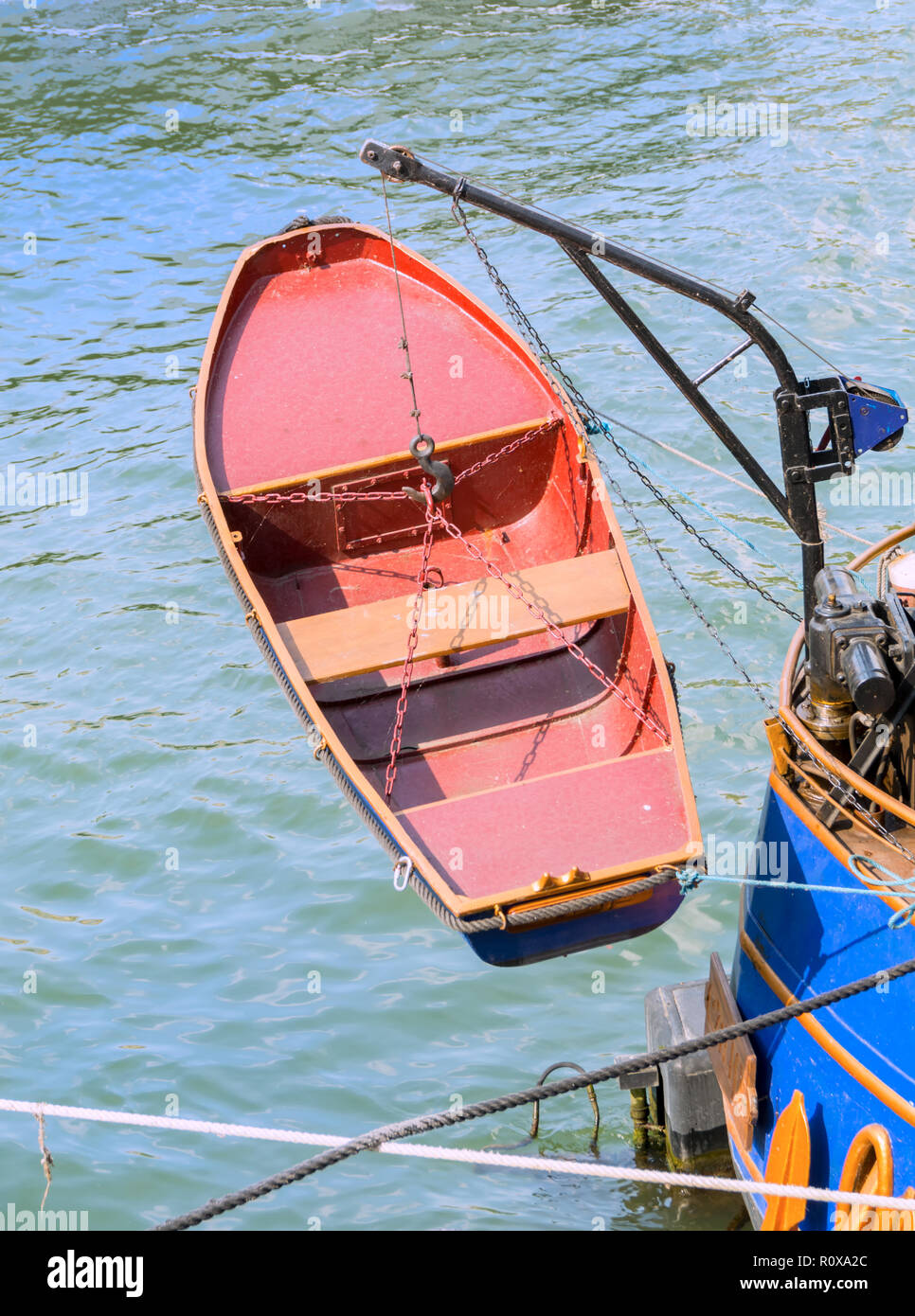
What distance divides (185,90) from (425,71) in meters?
3.51

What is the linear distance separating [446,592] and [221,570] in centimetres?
417

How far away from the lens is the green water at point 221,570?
6.86 metres

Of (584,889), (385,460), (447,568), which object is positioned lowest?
(584,889)

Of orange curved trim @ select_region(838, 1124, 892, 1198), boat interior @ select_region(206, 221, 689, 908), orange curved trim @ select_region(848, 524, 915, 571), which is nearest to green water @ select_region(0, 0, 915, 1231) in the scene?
boat interior @ select_region(206, 221, 689, 908)

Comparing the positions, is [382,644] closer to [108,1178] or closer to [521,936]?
[521,936]

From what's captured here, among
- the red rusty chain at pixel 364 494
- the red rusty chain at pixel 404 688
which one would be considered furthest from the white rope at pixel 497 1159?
the red rusty chain at pixel 364 494

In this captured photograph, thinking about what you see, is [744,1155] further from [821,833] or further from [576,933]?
[821,833]

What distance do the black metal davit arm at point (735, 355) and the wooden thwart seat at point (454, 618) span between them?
1.35 metres

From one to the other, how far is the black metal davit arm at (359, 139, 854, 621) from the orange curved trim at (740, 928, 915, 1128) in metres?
1.50

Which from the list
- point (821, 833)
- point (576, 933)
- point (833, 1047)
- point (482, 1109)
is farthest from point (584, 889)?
point (482, 1109)

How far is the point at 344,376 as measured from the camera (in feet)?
29.4

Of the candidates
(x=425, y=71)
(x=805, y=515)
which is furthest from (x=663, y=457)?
(x=425, y=71)

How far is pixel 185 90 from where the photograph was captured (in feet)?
65.7
